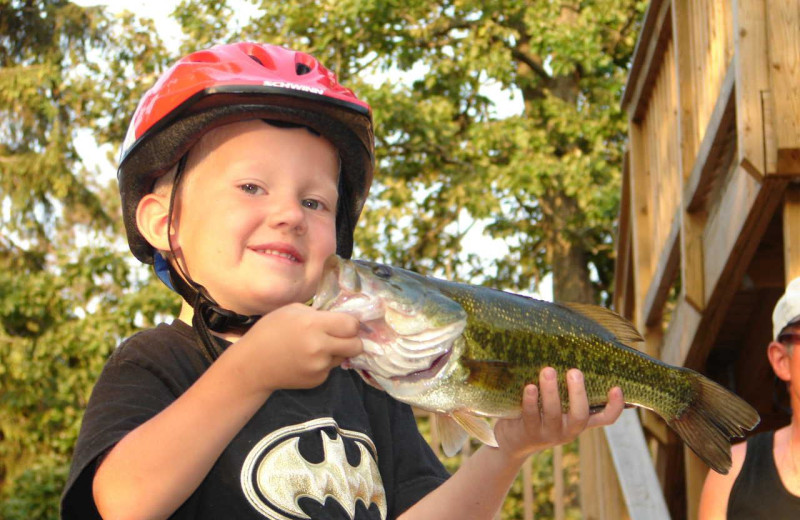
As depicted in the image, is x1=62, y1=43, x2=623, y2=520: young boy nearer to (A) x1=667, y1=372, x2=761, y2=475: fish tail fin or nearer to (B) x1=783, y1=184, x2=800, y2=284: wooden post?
(A) x1=667, y1=372, x2=761, y2=475: fish tail fin

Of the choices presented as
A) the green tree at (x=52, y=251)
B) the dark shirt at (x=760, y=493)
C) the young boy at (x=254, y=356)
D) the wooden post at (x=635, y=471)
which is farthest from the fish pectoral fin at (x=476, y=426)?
the green tree at (x=52, y=251)

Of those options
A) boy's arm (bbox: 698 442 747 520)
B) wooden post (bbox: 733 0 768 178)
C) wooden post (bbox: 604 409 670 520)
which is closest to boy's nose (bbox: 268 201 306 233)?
wooden post (bbox: 733 0 768 178)

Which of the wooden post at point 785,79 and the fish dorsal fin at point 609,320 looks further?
the wooden post at point 785,79

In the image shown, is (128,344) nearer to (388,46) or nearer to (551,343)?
(551,343)

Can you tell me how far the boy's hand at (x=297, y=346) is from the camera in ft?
7.16

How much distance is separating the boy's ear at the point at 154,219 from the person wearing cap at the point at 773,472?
2.99m

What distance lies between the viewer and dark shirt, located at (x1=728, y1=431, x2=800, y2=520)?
4.94m

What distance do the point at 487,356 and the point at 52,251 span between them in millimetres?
23393

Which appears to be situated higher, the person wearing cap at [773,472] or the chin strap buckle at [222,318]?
the chin strap buckle at [222,318]

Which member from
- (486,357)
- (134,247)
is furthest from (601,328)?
(134,247)

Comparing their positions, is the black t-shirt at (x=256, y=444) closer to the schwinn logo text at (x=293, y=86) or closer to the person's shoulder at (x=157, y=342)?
the person's shoulder at (x=157, y=342)

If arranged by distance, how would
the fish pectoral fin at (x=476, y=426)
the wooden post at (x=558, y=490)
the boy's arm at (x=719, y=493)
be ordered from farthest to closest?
the wooden post at (x=558, y=490)
the boy's arm at (x=719, y=493)
the fish pectoral fin at (x=476, y=426)

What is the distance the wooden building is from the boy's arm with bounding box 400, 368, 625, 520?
2.51 m

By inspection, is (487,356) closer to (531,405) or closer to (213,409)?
(531,405)
